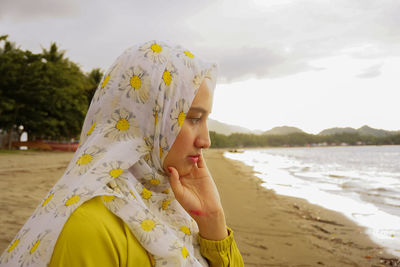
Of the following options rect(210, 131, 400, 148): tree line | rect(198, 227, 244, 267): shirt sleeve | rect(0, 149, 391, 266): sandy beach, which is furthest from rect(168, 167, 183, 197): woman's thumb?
rect(210, 131, 400, 148): tree line

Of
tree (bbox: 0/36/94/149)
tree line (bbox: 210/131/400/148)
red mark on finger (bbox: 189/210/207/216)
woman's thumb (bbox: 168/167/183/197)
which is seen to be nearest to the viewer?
woman's thumb (bbox: 168/167/183/197)

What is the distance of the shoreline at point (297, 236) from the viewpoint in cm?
353

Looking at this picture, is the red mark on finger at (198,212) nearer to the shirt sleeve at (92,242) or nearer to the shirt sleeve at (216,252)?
the shirt sleeve at (216,252)

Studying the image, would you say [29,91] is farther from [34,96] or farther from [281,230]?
[281,230]

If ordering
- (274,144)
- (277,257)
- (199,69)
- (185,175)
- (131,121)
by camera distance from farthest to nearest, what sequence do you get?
(274,144), (277,257), (185,175), (199,69), (131,121)

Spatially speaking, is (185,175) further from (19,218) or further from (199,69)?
(19,218)

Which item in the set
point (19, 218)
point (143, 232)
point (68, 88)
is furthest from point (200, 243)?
point (68, 88)

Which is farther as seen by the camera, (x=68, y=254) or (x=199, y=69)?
(x=199, y=69)

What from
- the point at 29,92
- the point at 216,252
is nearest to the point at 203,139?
the point at 216,252

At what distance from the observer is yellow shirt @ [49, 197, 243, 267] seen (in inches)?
33.1

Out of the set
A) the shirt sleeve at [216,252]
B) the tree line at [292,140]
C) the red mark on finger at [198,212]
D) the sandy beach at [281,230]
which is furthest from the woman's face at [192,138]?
the tree line at [292,140]

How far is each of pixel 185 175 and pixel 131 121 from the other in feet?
1.31

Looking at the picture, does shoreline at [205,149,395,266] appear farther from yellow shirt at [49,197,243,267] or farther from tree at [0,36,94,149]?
tree at [0,36,94,149]

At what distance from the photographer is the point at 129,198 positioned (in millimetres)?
1031
